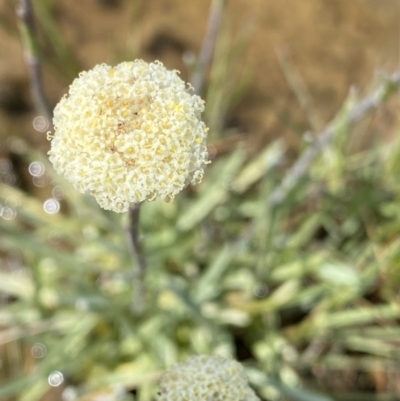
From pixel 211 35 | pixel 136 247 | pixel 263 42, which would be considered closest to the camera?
pixel 136 247

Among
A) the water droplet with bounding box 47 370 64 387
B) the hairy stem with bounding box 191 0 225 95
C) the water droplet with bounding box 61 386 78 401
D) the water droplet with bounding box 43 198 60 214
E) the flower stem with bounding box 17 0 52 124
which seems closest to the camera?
the flower stem with bounding box 17 0 52 124

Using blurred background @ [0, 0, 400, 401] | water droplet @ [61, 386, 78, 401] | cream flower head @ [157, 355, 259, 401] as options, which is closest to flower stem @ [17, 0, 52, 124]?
blurred background @ [0, 0, 400, 401]

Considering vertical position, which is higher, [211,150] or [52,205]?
[52,205]

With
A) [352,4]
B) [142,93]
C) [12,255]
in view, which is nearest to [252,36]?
[352,4]

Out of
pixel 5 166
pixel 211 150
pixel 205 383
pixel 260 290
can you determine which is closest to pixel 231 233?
pixel 260 290

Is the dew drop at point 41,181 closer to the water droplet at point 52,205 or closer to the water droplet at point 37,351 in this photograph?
the water droplet at point 52,205

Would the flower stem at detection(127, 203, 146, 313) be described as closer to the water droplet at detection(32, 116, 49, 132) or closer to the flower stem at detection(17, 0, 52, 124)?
the flower stem at detection(17, 0, 52, 124)

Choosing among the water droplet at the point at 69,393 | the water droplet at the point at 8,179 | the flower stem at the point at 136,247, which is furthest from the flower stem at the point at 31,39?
the water droplet at the point at 8,179

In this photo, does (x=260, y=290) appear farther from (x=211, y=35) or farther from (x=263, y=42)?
(x=263, y=42)
